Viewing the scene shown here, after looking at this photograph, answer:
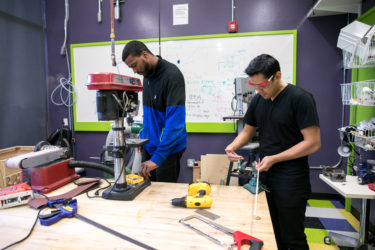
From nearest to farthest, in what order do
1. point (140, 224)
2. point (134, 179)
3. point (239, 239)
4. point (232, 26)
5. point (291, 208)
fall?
point (239, 239), point (140, 224), point (134, 179), point (291, 208), point (232, 26)

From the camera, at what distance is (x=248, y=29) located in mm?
3027

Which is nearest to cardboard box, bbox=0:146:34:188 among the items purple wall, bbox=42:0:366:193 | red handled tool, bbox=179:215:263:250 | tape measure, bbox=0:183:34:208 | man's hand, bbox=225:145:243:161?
purple wall, bbox=42:0:366:193

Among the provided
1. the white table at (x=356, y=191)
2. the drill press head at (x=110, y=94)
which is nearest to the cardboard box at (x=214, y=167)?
the white table at (x=356, y=191)

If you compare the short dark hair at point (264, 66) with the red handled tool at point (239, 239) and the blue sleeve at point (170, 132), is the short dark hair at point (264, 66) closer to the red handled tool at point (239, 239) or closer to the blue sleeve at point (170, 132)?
the blue sleeve at point (170, 132)

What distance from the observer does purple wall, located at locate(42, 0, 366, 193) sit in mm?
2900

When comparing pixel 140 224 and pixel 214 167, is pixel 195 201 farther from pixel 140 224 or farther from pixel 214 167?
pixel 214 167

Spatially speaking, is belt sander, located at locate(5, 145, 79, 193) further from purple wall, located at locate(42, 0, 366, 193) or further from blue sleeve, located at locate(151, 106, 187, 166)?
purple wall, located at locate(42, 0, 366, 193)

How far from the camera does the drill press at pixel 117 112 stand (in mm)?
1094

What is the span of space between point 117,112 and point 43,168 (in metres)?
0.51

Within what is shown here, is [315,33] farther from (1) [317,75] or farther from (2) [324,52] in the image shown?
(1) [317,75]

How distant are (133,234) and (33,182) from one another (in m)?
0.75

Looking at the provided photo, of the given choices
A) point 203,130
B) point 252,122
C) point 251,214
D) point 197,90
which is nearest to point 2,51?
point 197,90

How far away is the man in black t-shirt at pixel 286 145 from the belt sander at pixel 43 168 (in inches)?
38.4

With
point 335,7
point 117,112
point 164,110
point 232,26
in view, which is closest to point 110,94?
point 117,112
